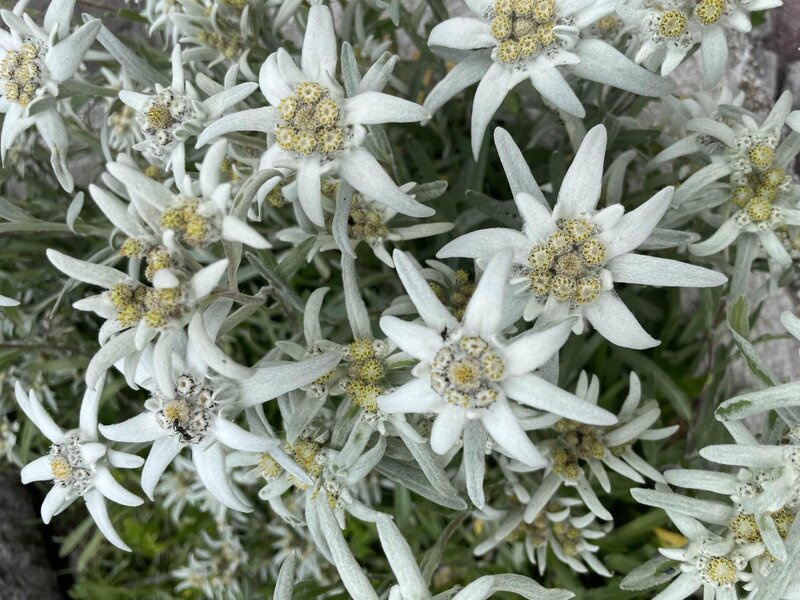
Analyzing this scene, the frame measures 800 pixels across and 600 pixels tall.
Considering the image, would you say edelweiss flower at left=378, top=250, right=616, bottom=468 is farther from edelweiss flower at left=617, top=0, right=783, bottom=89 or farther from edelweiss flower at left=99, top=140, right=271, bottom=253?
edelweiss flower at left=617, top=0, right=783, bottom=89

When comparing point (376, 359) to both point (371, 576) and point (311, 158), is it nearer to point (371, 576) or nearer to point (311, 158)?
point (311, 158)

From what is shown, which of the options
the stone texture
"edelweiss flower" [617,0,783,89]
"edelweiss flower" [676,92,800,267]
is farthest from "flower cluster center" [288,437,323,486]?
the stone texture

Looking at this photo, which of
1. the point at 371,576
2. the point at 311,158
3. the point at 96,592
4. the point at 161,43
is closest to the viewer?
the point at 311,158

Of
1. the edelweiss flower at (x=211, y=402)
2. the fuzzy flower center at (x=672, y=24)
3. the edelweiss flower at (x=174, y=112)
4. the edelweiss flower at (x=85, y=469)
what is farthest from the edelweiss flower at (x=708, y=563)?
the edelweiss flower at (x=174, y=112)

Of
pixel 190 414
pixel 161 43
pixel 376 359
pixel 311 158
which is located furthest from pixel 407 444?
pixel 161 43

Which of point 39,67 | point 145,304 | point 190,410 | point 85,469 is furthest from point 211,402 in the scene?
point 39,67

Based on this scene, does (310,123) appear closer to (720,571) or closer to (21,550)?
(720,571)
